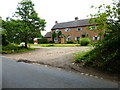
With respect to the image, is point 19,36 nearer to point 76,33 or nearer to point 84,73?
point 84,73

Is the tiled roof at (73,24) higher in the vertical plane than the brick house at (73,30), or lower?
higher

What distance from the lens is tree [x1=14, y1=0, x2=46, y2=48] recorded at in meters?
15.3

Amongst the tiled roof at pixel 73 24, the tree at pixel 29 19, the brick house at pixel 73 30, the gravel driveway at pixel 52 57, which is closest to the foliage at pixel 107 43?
the gravel driveway at pixel 52 57

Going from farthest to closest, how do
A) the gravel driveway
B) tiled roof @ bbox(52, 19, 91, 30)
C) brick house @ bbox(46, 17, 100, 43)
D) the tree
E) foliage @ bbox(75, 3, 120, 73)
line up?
tiled roof @ bbox(52, 19, 91, 30), brick house @ bbox(46, 17, 100, 43), the tree, the gravel driveway, foliage @ bbox(75, 3, 120, 73)

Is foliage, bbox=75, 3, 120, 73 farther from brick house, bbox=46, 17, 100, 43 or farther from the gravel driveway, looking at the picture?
brick house, bbox=46, 17, 100, 43

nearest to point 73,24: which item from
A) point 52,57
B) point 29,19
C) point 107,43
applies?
point 29,19

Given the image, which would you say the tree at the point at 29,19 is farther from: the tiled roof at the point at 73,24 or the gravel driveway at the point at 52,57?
the tiled roof at the point at 73,24

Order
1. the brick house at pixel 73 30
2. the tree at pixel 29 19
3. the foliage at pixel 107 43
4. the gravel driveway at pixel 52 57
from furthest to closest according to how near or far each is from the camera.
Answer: the brick house at pixel 73 30 < the tree at pixel 29 19 < the gravel driveway at pixel 52 57 < the foliage at pixel 107 43

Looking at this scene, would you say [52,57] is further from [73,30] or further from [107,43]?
[73,30]

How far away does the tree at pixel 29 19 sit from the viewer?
50.3ft

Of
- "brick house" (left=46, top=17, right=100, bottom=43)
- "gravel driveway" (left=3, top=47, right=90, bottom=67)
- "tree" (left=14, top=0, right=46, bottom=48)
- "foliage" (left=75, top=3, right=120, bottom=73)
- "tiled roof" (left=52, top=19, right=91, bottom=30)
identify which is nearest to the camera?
"foliage" (left=75, top=3, right=120, bottom=73)

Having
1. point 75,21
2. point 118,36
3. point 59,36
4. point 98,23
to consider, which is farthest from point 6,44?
point 75,21

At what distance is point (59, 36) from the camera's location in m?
37.3

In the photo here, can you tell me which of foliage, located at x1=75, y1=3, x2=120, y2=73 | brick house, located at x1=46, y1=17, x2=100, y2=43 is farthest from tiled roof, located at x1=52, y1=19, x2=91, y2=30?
foliage, located at x1=75, y1=3, x2=120, y2=73
